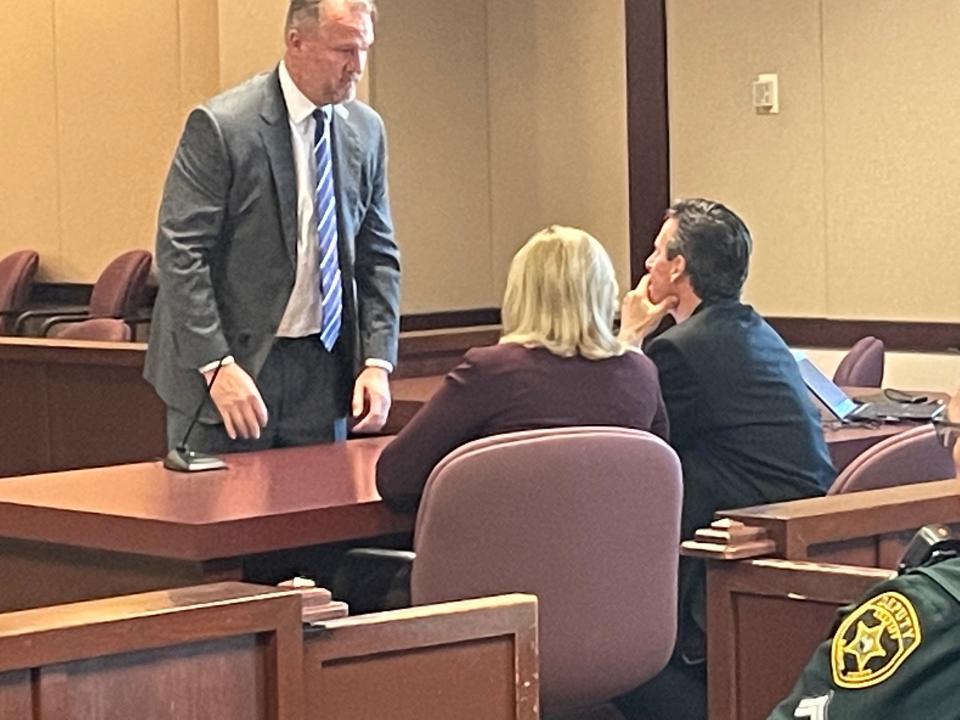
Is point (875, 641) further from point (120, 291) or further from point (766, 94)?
point (120, 291)

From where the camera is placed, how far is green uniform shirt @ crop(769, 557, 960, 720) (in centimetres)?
141

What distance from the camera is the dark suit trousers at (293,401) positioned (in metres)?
3.69

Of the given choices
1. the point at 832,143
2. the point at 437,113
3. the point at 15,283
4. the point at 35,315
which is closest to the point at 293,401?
the point at 832,143

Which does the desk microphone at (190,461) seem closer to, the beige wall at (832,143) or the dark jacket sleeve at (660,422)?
the dark jacket sleeve at (660,422)

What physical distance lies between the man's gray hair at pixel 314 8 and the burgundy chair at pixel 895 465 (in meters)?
1.24

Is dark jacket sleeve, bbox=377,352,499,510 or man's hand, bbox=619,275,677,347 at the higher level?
man's hand, bbox=619,275,677,347

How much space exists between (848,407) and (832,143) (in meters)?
2.75

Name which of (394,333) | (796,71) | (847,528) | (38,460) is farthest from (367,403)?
(796,71)

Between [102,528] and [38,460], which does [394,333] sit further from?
[38,460]

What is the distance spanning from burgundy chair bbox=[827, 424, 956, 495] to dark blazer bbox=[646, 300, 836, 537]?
0.36 metres

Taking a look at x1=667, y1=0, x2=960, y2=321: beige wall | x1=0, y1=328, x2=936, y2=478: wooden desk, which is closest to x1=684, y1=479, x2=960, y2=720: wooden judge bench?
x1=0, y1=328, x2=936, y2=478: wooden desk

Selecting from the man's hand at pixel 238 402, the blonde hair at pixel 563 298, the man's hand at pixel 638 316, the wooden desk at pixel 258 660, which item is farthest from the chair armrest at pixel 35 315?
the wooden desk at pixel 258 660

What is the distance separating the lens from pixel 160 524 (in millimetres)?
2797

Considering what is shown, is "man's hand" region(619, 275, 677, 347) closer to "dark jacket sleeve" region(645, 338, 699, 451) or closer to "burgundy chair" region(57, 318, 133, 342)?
"dark jacket sleeve" region(645, 338, 699, 451)
